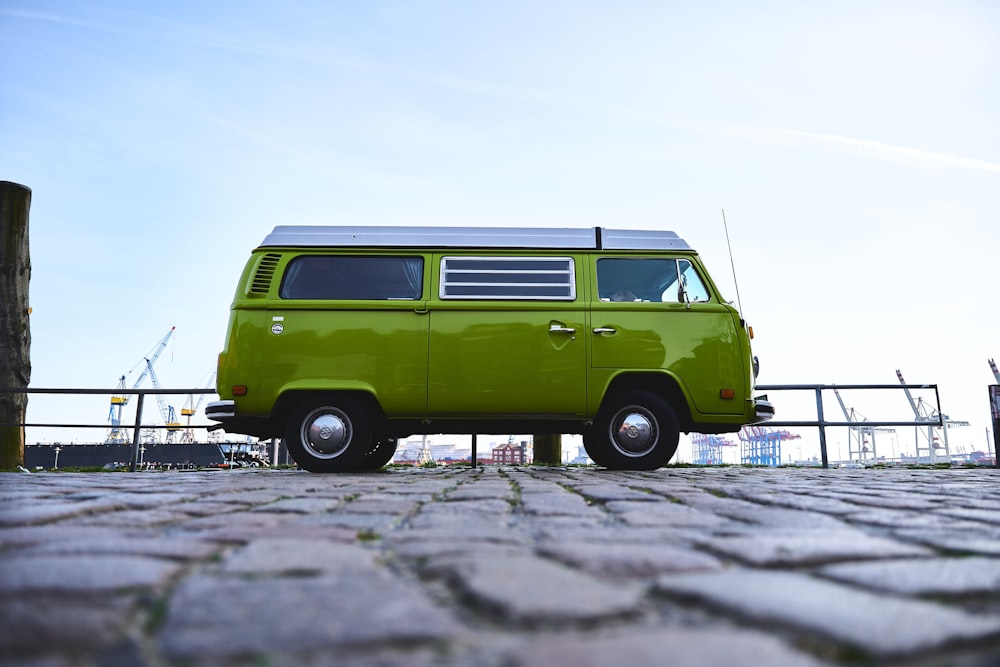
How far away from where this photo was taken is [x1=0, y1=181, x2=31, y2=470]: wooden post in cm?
820

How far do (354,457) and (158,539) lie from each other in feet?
15.1

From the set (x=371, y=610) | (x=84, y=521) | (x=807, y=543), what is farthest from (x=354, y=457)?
(x=371, y=610)

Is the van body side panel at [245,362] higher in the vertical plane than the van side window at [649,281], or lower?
lower

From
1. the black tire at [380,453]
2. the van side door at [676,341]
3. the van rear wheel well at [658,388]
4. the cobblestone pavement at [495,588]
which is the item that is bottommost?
the cobblestone pavement at [495,588]

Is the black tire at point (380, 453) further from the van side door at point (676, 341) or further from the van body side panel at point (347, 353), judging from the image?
the van side door at point (676, 341)

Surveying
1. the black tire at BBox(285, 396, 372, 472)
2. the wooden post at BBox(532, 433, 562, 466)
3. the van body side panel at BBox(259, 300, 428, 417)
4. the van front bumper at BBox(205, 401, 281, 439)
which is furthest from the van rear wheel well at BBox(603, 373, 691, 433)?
the wooden post at BBox(532, 433, 562, 466)

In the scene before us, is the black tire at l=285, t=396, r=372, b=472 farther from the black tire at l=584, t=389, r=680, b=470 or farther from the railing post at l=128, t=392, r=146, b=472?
the railing post at l=128, t=392, r=146, b=472

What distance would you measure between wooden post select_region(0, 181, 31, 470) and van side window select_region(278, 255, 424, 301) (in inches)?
147

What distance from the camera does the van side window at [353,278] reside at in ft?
22.5

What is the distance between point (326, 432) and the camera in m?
6.65

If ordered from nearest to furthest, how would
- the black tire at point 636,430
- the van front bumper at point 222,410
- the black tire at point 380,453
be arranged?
the van front bumper at point 222,410, the black tire at point 636,430, the black tire at point 380,453

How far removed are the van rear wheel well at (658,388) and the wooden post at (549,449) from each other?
348 centimetres

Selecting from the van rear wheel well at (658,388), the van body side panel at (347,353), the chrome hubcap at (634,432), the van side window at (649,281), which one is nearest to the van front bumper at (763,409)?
the van rear wheel well at (658,388)

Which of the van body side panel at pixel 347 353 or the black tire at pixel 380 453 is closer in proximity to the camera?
the van body side panel at pixel 347 353
